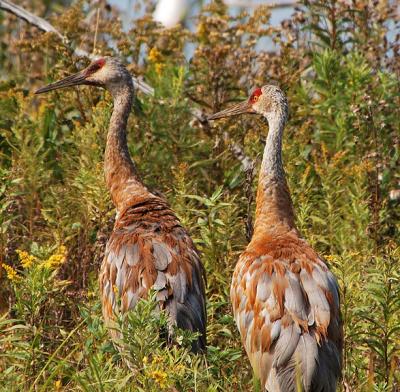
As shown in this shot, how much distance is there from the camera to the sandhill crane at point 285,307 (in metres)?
5.68

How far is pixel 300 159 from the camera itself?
7930 millimetres

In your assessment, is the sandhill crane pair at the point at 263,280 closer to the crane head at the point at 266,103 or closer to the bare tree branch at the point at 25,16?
the crane head at the point at 266,103

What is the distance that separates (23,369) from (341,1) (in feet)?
15.8

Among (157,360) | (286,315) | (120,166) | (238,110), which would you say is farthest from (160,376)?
(238,110)

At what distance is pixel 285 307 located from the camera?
19.3 feet

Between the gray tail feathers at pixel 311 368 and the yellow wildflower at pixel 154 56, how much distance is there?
4.05 metres

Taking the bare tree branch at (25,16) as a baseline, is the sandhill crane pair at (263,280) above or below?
below

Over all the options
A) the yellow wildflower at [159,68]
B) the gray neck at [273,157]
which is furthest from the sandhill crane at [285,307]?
the yellow wildflower at [159,68]

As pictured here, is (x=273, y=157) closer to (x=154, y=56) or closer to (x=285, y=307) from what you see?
(x=285, y=307)

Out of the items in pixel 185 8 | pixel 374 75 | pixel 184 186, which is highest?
pixel 185 8

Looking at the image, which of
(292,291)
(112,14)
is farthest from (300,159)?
(112,14)

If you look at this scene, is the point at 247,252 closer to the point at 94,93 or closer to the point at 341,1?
the point at 94,93

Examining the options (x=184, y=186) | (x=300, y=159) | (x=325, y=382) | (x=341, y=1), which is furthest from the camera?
(x=341, y=1)

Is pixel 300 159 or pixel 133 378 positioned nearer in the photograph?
pixel 133 378
